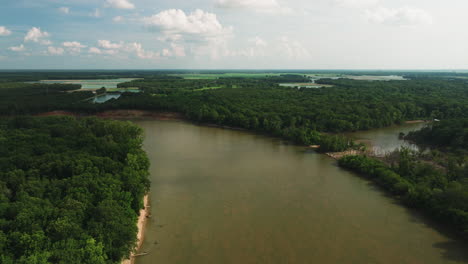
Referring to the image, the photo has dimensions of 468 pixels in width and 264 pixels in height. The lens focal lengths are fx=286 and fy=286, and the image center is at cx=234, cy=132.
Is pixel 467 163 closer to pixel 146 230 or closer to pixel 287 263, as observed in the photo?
pixel 287 263

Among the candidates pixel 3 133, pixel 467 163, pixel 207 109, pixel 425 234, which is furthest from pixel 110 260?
pixel 207 109

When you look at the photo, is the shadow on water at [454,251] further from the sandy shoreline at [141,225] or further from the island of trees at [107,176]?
the sandy shoreline at [141,225]

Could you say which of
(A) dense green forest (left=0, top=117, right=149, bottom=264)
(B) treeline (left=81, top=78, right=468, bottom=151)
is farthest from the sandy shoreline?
(B) treeline (left=81, top=78, right=468, bottom=151)

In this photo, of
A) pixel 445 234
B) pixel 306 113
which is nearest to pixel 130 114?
pixel 306 113

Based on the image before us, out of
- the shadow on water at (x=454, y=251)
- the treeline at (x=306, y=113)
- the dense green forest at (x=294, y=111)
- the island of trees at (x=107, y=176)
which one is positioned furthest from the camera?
the dense green forest at (x=294, y=111)

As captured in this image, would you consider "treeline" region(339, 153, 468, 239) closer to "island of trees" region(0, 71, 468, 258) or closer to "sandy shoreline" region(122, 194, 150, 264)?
"island of trees" region(0, 71, 468, 258)

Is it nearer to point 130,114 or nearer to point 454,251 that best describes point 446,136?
point 454,251

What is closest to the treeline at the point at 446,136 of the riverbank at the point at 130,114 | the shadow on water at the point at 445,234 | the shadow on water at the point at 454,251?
the shadow on water at the point at 445,234
